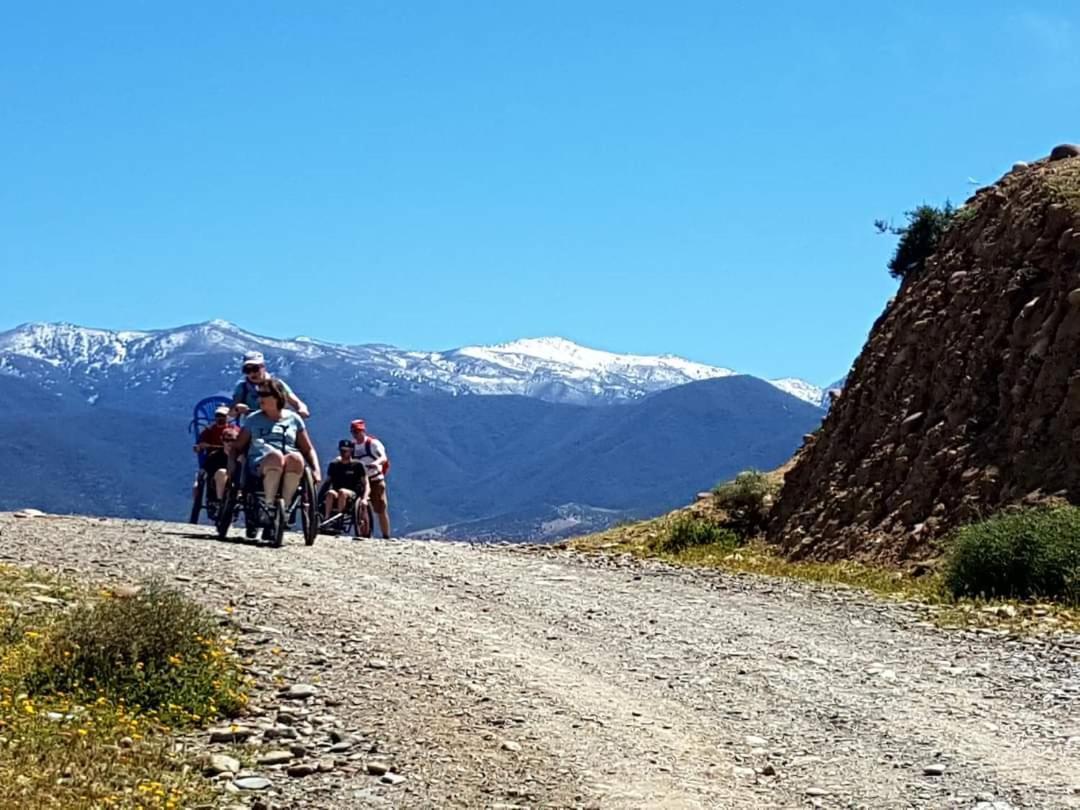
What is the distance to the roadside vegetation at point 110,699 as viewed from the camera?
682 centimetres

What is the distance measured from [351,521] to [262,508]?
16.4 feet

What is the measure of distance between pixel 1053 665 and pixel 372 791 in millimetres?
6039

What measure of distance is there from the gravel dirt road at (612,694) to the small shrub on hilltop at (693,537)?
29.0 ft

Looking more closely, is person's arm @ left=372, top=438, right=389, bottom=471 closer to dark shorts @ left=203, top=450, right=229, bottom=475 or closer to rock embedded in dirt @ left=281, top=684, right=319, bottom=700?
dark shorts @ left=203, top=450, right=229, bottom=475

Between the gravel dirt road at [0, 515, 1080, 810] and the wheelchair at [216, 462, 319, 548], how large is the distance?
63.5 inches

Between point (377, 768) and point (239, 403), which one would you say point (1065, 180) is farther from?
point (377, 768)

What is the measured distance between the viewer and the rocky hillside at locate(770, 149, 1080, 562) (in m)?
19.1

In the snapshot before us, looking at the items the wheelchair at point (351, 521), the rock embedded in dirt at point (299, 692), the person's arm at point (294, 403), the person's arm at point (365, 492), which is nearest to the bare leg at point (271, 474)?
the person's arm at point (294, 403)

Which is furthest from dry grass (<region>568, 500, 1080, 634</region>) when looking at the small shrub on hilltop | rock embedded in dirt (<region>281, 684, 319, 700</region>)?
rock embedded in dirt (<region>281, 684, 319, 700</region>)

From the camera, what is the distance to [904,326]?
979 inches

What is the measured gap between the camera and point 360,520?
21969 millimetres

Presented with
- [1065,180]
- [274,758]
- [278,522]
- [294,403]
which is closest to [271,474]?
[278,522]

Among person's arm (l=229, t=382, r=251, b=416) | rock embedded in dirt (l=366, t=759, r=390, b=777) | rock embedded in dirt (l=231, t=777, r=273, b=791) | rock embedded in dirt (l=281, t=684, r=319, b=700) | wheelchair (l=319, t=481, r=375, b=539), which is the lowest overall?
rock embedded in dirt (l=231, t=777, r=273, b=791)

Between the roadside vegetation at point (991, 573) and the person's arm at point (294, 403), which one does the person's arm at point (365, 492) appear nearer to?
the person's arm at point (294, 403)
